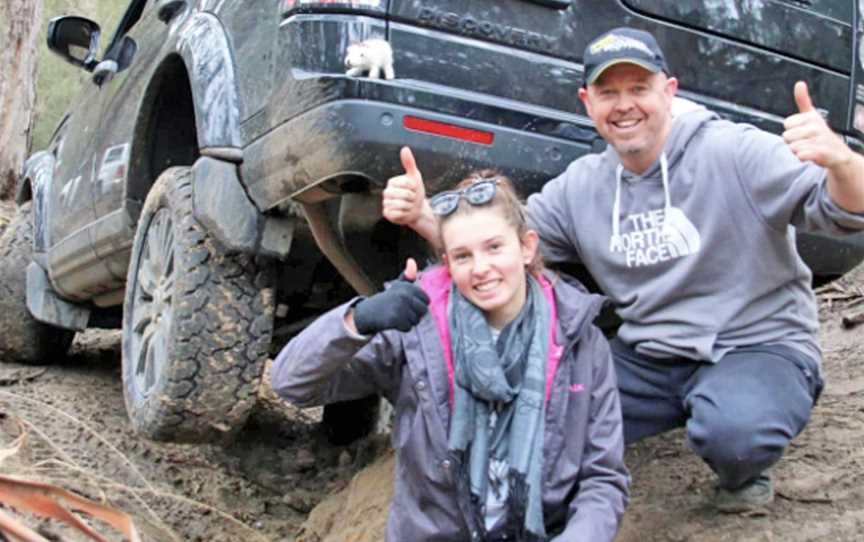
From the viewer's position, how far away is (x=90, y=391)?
5496 millimetres

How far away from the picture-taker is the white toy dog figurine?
2797 millimetres

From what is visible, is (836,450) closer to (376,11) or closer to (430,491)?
(430,491)

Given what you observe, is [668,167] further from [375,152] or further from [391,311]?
[391,311]

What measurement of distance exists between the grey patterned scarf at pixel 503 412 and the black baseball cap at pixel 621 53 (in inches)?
26.3

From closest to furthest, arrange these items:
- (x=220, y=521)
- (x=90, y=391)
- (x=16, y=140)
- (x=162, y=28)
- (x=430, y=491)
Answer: (x=430, y=491) < (x=220, y=521) < (x=162, y=28) < (x=90, y=391) < (x=16, y=140)

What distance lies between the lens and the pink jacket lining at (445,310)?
8.13 ft

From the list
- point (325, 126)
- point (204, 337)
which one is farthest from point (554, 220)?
point (204, 337)

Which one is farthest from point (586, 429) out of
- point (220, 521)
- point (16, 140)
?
point (16, 140)

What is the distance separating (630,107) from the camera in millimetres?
2766

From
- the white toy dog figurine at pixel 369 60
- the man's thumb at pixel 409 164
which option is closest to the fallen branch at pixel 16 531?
the man's thumb at pixel 409 164

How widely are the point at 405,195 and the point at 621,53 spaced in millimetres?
638

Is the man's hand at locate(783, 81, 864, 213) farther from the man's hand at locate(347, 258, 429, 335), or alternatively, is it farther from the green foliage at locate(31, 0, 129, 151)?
the green foliage at locate(31, 0, 129, 151)

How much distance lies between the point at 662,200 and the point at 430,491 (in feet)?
3.17

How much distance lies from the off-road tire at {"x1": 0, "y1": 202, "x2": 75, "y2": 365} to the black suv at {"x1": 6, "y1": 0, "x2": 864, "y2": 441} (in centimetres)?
184
